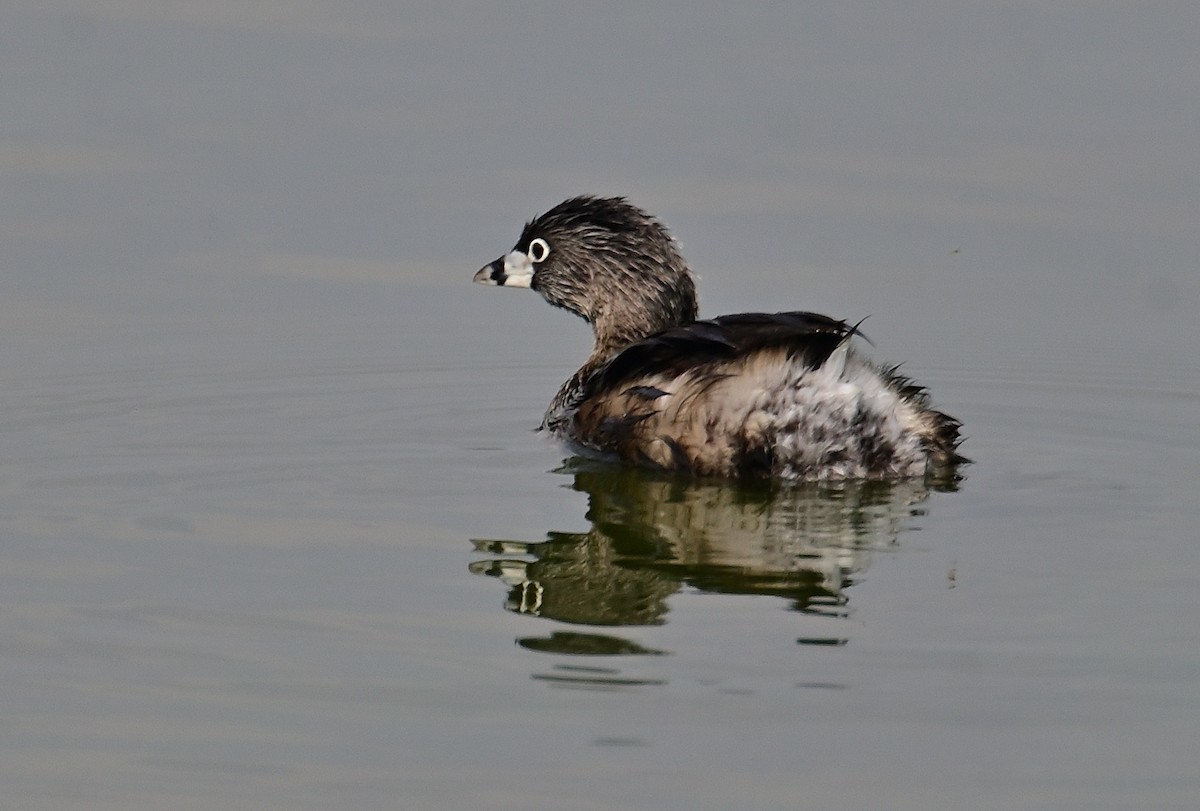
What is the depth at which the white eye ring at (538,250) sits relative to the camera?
9.60 meters

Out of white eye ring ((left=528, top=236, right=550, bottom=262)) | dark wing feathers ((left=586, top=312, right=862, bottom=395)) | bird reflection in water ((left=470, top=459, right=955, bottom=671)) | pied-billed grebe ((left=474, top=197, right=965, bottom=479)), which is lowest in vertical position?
Answer: bird reflection in water ((left=470, top=459, right=955, bottom=671))

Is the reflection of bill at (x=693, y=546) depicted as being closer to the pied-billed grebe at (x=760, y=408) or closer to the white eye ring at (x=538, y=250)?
the pied-billed grebe at (x=760, y=408)

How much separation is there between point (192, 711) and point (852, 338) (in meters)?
3.46

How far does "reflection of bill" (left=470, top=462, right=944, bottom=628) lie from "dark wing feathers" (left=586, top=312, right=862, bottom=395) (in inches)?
17.4

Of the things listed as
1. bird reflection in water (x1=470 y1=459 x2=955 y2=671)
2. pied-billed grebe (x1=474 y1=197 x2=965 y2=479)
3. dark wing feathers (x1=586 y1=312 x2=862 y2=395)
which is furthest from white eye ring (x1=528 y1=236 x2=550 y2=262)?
bird reflection in water (x1=470 y1=459 x2=955 y2=671)

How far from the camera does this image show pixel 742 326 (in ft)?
25.1

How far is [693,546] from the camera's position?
22.0 feet

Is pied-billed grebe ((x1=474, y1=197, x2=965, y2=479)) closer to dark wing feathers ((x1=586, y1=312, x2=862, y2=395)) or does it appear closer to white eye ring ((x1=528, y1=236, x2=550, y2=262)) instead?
dark wing feathers ((x1=586, y1=312, x2=862, y2=395))

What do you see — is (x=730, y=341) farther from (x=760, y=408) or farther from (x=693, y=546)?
(x=693, y=546)

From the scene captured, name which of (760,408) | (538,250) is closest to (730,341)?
(760,408)

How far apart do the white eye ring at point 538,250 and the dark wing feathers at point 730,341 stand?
5.35ft

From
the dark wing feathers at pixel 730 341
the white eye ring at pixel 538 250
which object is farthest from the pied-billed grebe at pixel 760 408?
the white eye ring at pixel 538 250

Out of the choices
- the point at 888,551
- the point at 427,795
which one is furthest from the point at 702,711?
the point at 888,551

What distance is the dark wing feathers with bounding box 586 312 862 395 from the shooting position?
7.46m
